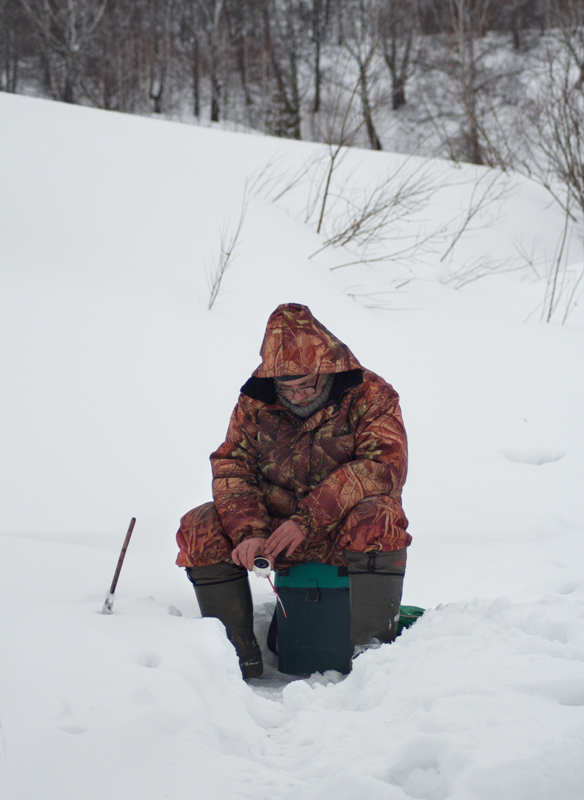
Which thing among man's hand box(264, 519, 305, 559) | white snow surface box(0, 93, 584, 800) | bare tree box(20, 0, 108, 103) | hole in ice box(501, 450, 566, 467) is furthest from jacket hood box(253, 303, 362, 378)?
bare tree box(20, 0, 108, 103)

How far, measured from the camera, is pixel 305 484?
168cm

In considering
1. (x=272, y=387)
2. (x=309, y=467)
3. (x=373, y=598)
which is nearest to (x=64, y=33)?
(x=272, y=387)

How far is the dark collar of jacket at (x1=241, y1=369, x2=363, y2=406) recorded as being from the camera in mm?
1668

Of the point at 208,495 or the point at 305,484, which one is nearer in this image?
the point at 305,484

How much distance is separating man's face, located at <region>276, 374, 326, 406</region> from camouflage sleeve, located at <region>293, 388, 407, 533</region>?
0.16 m

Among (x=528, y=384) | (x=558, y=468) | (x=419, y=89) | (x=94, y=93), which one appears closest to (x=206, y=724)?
(x=558, y=468)

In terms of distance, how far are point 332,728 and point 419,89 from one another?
19.1 meters

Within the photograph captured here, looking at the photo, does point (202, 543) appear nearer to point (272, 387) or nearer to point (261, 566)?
point (261, 566)

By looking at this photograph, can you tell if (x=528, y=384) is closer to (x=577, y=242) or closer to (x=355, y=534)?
(x=355, y=534)

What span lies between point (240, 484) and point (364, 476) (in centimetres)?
37

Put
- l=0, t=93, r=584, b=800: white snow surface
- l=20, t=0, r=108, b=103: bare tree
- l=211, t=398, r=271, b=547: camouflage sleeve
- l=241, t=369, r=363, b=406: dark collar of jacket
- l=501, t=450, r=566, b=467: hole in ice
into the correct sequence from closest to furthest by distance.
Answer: l=0, t=93, r=584, b=800: white snow surface → l=211, t=398, r=271, b=547: camouflage sleeve → l=241, t=369, r=363, b=406: dark collar of jacket → l=501, t=450, r=566, b=467: hole in ice → l=20, t=0, r=108, b=103: bare tree

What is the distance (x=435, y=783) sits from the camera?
0.84 meters

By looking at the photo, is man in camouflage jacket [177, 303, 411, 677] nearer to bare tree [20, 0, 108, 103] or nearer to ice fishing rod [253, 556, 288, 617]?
ice fishing rod [253, 556, 288, 617]

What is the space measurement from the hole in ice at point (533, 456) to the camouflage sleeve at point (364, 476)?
6.49ft
